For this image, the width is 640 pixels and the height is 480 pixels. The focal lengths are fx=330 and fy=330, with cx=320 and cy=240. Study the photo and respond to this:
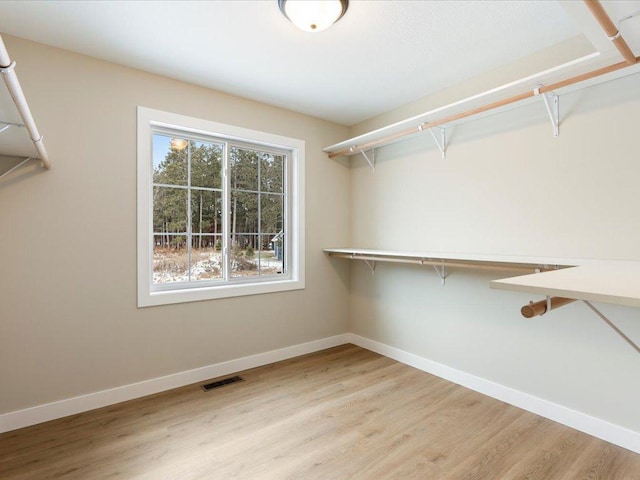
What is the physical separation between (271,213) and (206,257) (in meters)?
0.82

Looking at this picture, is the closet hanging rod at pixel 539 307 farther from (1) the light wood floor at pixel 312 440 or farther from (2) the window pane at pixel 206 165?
(2) the window pane at pixel 206 165

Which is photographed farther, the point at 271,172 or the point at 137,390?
the point at 271,172

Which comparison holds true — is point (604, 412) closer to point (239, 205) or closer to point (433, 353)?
point (433, 353)

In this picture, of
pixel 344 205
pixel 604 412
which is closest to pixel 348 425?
pixel 604 412

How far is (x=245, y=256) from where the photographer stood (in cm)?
329

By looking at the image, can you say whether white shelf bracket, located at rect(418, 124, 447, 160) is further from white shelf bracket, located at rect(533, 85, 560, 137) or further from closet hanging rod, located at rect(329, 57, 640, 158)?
white shelf bracket, located at rect(533, 85, 560, 137)

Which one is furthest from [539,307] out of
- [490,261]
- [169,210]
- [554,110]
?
[169,210]

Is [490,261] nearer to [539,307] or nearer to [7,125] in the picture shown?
[539,307]

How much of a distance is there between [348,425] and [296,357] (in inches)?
51.7

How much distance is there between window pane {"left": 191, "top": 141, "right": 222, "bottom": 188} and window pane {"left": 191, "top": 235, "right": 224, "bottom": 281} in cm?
49

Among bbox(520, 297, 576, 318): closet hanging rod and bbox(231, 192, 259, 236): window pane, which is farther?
bbox(231, 192, 259, 236): window pane

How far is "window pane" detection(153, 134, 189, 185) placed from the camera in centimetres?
279

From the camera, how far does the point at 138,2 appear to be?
1.84 metres

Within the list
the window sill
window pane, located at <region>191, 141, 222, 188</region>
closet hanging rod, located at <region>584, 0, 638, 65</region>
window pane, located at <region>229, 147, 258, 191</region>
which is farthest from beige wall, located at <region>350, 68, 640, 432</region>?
window pane, located at <region>191, 141, 222, 188</region>
